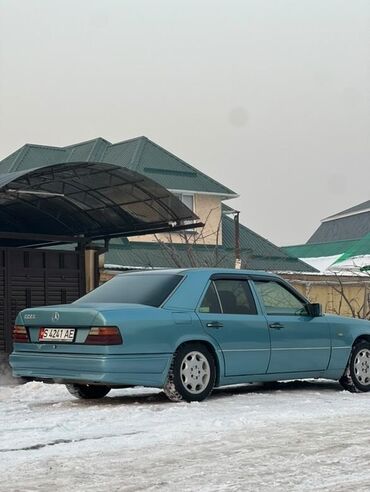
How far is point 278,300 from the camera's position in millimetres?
10781

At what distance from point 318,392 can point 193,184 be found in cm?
1936

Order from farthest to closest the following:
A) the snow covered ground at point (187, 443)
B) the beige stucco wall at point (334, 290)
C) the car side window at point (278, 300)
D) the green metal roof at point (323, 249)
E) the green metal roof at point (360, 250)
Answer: the green metal roof at point (323, 249)
the green metal roof at point (360, 250)
the beige stucco wall at point (334, 290)
the car side window at point (278, 300)
the snow covered ground at point (187, 443)

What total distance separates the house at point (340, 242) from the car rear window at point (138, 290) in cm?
1982

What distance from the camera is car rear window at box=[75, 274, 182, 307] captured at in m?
9.70

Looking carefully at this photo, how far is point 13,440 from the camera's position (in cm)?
721

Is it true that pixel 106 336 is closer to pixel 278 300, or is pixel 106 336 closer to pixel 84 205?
pixel 278 300

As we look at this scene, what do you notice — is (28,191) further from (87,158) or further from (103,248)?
(87,158)

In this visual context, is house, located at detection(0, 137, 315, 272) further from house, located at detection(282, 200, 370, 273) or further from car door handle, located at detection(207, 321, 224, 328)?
car door handle, located at detection(207, 321, 224, 328)

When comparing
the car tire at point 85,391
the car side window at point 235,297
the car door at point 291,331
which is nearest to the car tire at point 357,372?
the car door at point 291,331

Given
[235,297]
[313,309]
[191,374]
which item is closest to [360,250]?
[313,309]

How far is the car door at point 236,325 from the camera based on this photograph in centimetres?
981

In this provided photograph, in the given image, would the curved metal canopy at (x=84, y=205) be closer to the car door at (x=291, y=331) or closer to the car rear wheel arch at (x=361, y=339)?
the car door at (x=291, y=331)

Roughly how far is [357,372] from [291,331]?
122 cm

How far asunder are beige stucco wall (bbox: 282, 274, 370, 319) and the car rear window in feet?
43.4
